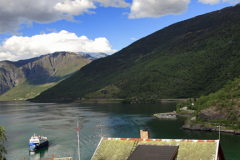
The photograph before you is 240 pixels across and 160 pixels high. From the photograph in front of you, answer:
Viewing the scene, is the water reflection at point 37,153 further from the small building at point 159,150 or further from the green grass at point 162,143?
the small building at point 159,150

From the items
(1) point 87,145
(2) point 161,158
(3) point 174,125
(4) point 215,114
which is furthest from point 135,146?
(3) point 174,125

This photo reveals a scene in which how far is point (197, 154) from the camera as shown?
31.7 meters

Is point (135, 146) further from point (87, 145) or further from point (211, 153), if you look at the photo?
point (87, 145)

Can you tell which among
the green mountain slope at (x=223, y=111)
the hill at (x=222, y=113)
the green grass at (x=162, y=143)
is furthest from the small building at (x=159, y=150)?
the green mountain slope at (x=223, y=111)

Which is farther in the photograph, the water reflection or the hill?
the hill

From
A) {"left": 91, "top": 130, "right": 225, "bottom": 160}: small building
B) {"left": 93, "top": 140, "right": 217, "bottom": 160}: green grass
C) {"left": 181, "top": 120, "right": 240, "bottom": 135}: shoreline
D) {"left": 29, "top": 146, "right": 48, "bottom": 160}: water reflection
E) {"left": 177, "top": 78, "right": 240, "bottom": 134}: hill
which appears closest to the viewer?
{"left": 91, "top": 130, "right": 225, "bottom": 160}: small building

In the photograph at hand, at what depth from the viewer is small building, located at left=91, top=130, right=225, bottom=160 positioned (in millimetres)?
30875

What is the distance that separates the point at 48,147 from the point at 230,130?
64.3 meters

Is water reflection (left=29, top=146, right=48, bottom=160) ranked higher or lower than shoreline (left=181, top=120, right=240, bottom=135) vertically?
lower

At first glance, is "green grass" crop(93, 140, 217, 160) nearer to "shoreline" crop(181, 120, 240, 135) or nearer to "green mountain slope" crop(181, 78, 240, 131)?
"shoreline" crop(181, 120, 240, 135)

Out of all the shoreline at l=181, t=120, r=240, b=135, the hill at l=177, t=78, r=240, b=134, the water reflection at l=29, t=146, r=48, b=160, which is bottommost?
the water reflection at l=29, t=146, r=48, b=160

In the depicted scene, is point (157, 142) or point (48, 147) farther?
point (48, 147)

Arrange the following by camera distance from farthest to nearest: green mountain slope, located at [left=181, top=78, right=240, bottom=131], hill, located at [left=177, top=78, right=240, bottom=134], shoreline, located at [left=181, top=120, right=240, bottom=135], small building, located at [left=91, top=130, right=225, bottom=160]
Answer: green mountain slope, located at [left=181, top=78, right=240, bottom=131] < hill, located at [left=177, top=78, right=240, bottom=134] < shoreline, located at [left=181, top=120, right=240, bottom=135] < small building, located at [left=91, top=130, right=225, bottom=160]

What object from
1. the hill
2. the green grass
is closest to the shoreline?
the hill
